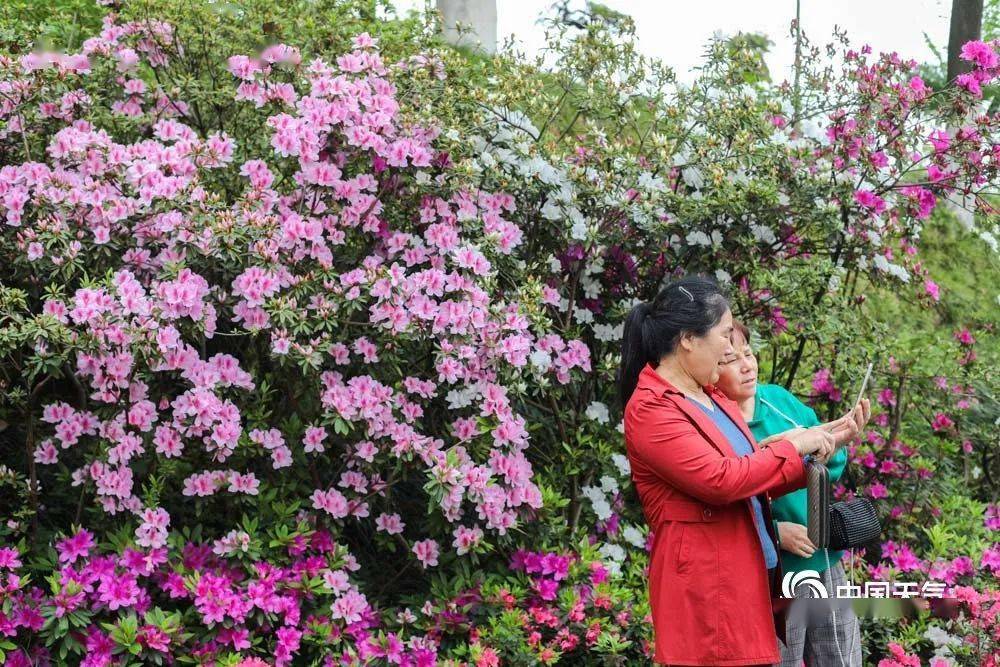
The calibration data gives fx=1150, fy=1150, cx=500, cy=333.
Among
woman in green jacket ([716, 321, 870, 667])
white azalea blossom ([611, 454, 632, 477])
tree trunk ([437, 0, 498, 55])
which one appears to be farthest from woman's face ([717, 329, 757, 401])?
tree trunk ([437, 0, 498, 55])

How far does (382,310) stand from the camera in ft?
12.8

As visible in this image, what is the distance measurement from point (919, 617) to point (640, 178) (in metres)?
2.03

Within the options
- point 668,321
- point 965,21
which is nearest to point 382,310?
point 668,321

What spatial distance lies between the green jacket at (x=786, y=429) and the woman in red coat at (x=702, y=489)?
0.85ft

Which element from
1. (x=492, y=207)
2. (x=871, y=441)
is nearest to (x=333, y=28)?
(x=492, y=207)

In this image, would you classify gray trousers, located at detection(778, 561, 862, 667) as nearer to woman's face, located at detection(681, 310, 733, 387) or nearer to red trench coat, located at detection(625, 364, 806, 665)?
red trench coat, located at detection(625, 364, 806, 665)

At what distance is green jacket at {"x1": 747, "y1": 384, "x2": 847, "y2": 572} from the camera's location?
3.15 m

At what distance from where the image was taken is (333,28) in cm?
518

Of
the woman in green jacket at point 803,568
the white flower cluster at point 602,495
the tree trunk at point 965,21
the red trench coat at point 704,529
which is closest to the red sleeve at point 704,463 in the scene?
the red trench coat at point 704,529

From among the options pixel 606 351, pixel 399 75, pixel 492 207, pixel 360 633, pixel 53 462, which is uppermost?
pixel 399 75

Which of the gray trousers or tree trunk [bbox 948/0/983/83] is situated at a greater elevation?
tree trunk [bbox 948/0/983/83]

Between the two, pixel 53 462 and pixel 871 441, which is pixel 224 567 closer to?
pixel 53 462

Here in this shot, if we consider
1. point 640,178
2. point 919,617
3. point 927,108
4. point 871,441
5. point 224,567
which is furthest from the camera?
point 871,441

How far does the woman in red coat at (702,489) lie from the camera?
269 centimetres
